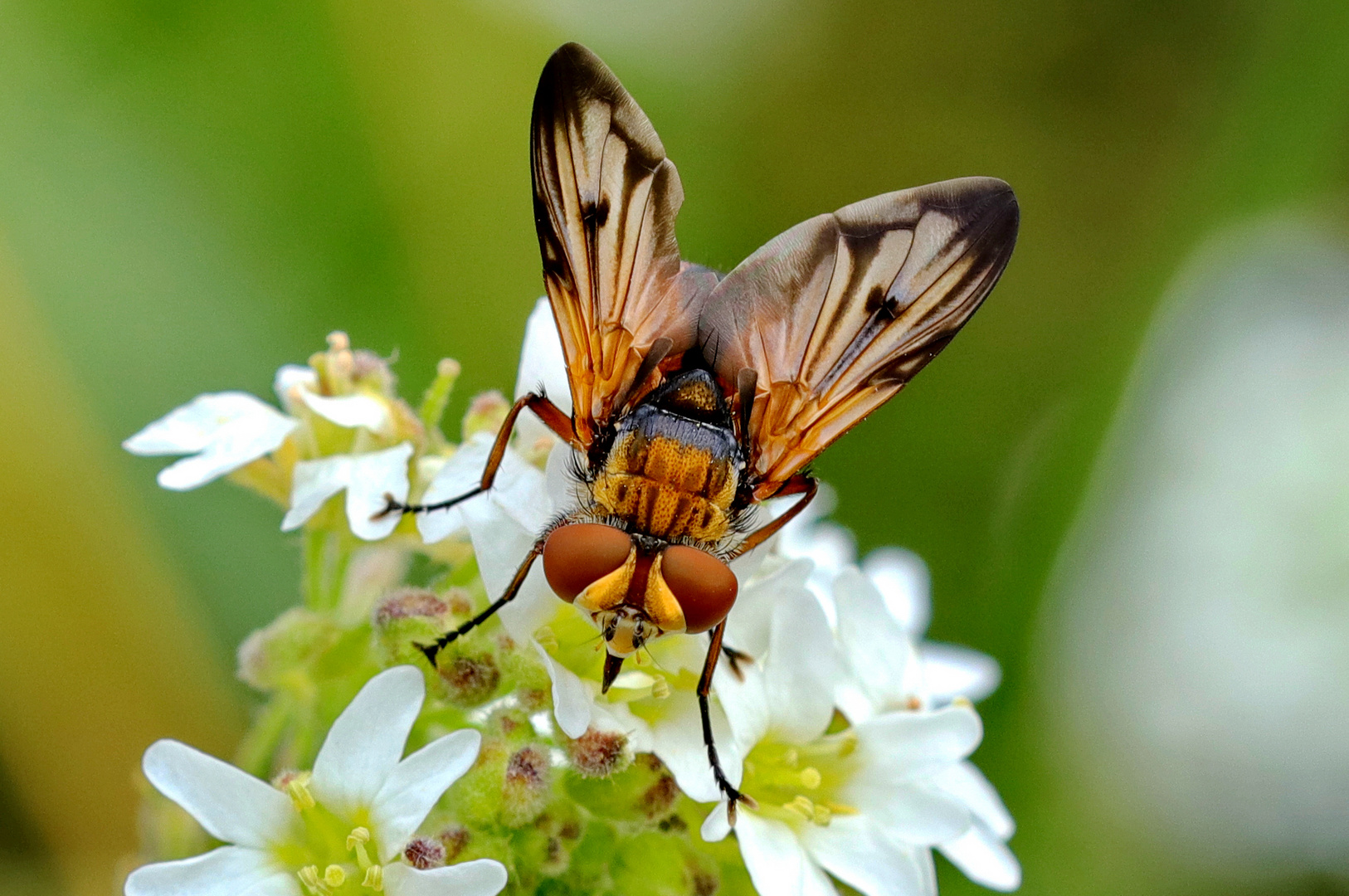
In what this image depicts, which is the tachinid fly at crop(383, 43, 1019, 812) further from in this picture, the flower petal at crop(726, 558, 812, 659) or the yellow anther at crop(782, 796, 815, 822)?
the yellow anther at crop(782, 796, 815, 822)

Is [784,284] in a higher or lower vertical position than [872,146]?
higher

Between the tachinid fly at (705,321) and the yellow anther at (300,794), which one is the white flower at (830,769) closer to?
the tachinid fly at (705,321)

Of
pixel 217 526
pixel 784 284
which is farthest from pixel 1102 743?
pixel 217 526

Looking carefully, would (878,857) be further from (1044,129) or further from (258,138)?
(1044,129)

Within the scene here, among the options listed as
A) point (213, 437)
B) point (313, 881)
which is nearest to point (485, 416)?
point (213, 437)

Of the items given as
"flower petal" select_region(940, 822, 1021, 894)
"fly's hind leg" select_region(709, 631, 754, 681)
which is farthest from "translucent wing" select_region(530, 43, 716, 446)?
"flower petal" select_region(940, 822, 1021, 894)

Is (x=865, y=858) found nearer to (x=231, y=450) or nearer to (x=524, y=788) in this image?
(x=524, y=788)
